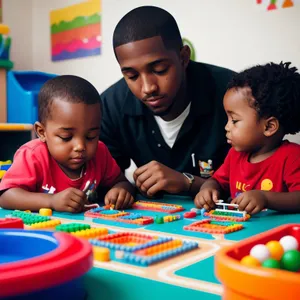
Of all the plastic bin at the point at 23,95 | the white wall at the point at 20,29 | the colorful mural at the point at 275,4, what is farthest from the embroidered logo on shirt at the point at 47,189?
the white wall at the point at 20,29

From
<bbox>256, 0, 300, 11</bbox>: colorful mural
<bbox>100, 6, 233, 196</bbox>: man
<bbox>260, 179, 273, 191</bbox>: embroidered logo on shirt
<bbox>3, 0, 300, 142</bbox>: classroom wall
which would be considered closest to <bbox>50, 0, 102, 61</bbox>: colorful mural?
<bbox>3, 0, 300, 142</bbox>: classroom wall

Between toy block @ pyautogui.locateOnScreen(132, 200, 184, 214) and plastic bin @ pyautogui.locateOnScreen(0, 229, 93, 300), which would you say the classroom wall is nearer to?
toy block @ pyautogui.locateOnScreen(132, 200, 184, 214)

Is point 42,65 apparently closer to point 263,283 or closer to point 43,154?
point 43,154

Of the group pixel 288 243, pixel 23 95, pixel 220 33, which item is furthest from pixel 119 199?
pixel 23 95

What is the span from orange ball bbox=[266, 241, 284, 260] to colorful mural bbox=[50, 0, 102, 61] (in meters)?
1.86

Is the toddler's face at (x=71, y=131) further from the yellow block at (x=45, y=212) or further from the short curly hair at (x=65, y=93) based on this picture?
the yellow block at (x=45, y=212)

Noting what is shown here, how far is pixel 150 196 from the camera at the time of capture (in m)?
1.25

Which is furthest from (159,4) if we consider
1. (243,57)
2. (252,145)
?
(252,145)

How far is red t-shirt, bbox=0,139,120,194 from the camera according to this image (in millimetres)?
1083

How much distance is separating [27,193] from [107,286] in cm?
59

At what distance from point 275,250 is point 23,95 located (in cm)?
196

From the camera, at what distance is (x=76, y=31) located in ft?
7.38

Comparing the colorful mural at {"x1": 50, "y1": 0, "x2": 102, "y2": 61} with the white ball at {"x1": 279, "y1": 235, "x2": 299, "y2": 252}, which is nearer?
the white ball at {"x1": 279, "y1": 235, "x2": 299, "y2": 252}

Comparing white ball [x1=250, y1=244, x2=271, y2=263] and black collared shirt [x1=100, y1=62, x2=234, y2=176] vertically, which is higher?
black collared shirt [x1=100, y1=62, x2=234, y2=176]
